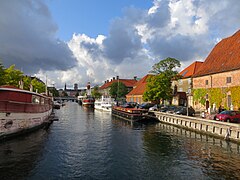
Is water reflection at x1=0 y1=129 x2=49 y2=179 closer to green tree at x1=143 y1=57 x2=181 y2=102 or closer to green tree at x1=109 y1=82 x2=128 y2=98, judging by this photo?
green tree at x1=143 y1=57 x2=181 y2=102

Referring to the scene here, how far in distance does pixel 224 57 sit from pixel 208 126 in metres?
18.5

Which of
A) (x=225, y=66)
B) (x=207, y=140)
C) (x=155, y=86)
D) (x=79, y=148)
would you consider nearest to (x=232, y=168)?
(x=207, y=140)

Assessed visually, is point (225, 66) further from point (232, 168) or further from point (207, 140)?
point (232, 168)

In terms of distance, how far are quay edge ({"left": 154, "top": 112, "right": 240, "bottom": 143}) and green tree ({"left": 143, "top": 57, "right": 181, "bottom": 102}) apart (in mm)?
9375

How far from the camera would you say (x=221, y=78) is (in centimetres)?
3591

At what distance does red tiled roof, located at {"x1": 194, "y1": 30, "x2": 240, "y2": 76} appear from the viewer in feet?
114

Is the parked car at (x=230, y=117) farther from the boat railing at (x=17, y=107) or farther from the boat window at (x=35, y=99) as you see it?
the boat window at (x=35, y=99)

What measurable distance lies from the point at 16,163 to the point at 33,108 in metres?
12.7

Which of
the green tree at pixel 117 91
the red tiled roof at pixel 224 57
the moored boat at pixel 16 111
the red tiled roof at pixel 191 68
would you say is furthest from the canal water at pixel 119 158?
the green tree at pixel 117 91

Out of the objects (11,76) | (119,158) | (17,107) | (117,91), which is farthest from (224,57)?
(117,91)

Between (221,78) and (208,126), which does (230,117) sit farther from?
(221,78)

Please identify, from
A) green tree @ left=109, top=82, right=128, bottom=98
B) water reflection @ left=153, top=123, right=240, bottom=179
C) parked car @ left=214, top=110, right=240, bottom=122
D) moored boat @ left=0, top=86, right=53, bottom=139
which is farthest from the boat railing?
green tree @ left=109, top=82, right=128, bottom=98

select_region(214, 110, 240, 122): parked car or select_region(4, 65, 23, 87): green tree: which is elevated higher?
select_region(4, 65, 23, 87): green tree

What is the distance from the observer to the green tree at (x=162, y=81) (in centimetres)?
4428
